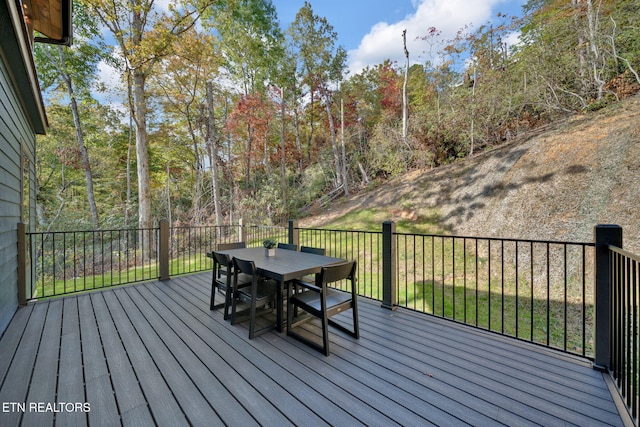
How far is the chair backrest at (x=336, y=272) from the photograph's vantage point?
7.36 feet

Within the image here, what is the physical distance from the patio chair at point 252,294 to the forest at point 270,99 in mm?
6858

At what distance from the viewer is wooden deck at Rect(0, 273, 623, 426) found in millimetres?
1581

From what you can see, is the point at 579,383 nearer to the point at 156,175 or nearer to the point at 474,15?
the point at 474,15

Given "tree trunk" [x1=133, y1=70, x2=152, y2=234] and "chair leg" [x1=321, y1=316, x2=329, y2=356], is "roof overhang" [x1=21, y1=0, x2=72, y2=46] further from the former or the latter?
"chair leg" [x1=321, y1=316, x2=329, y2=356]

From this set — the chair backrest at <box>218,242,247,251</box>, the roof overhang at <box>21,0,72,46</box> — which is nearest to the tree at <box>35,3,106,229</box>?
the roof overhang at <box>21,0,72,46</box>

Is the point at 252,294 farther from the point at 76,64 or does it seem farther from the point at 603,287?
the point at 76,64

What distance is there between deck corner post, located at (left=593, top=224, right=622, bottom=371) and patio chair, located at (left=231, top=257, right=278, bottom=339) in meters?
2.72

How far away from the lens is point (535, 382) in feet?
6.15

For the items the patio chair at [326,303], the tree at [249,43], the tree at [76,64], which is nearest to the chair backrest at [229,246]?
the patio chair at [326,303]

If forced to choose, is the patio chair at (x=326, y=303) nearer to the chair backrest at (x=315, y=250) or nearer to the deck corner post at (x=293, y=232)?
the chair backrest at (x=315, y=250)

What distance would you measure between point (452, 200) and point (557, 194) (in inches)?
89.5

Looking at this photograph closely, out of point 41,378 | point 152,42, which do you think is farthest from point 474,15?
point 41,378

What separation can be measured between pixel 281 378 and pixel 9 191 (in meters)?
4.01

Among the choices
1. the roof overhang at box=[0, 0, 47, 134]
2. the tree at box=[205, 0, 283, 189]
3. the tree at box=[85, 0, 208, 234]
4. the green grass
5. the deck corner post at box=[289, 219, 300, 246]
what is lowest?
the green grass
